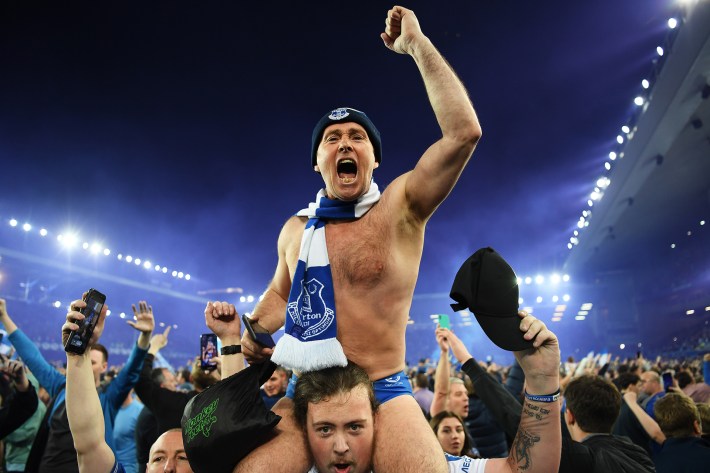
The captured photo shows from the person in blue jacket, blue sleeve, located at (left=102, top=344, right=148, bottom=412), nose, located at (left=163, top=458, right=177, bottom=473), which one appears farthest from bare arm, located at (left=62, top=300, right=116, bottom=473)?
blue sleeve, located at (left=102, top=344, right=148, bottom=412)

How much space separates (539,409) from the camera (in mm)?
2104

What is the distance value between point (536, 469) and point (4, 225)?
39.0m

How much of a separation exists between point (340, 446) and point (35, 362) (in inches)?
170

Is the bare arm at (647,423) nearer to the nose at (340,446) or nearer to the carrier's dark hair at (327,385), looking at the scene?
the carrier's dark hair at (327,385)

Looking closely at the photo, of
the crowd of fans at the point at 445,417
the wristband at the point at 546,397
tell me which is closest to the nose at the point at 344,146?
the crowd of fans at the point at 445,417

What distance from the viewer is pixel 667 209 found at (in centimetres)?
2623

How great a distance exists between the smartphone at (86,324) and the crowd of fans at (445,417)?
0.20 meters

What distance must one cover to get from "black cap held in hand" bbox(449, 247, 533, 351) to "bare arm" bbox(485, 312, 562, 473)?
0.06 meters

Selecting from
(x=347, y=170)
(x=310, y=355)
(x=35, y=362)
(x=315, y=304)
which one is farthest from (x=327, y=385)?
(x=35, y=362)

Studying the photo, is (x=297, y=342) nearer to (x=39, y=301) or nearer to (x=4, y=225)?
(x=4, y=225)

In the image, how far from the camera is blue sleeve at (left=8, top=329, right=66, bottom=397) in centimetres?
491

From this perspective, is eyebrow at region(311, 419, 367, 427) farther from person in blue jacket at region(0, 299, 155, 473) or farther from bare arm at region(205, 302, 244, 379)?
person in blue jacket at region(0, 299, 155, 473)

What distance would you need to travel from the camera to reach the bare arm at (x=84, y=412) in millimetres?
2711

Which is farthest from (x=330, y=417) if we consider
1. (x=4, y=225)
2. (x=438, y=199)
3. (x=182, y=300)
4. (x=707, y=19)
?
(x=182, y=300)
